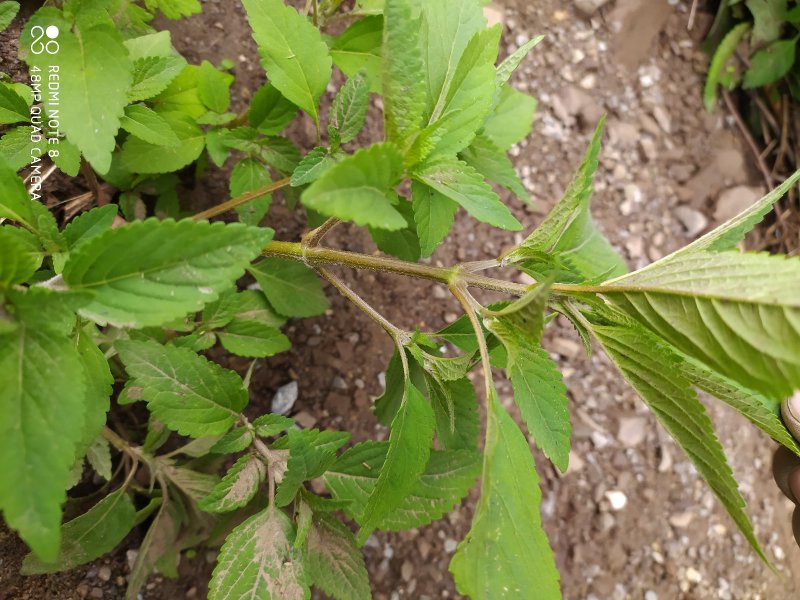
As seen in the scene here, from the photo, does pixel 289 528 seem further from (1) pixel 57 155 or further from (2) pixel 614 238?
(2) pixel 614 238

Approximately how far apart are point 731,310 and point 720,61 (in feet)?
6.77

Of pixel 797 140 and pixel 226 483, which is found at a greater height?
pixel 797 140

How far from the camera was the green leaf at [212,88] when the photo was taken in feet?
4.25

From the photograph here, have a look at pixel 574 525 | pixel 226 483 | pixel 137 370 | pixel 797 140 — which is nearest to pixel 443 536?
pixel 574 525

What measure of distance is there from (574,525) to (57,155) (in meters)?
1.66

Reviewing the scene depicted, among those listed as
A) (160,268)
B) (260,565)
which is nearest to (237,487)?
(260,565)

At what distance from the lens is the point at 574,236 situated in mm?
972

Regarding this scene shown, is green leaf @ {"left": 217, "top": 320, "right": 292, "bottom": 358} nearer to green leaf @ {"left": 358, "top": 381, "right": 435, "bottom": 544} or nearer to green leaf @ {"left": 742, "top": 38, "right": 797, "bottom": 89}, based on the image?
green leaf @ {"left": 358, "top": 381, "right": 435, "bottom": 544}

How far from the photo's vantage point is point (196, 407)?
108 centimetres

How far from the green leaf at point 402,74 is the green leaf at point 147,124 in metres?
0.52

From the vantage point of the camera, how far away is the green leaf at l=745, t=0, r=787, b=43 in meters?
2.30

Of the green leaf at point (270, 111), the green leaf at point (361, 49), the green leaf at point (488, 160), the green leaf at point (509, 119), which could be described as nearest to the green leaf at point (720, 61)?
the green leaf at point (509, 119)

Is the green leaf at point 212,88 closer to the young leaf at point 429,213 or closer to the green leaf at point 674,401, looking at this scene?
the young leaf at point 429,213

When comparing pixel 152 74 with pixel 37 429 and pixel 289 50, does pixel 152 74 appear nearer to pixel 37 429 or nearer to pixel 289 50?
pixel 289 50
